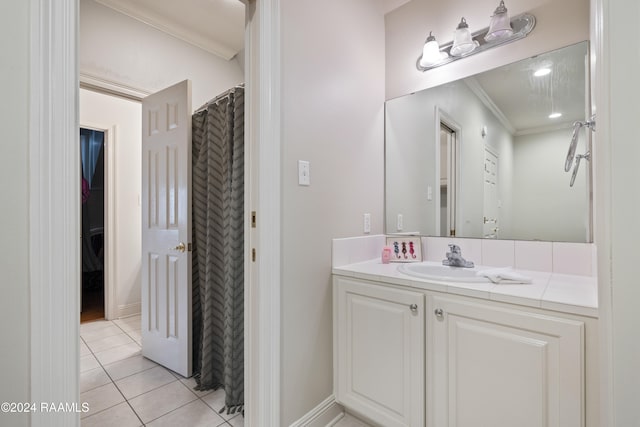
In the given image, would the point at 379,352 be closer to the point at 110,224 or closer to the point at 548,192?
the point at 548,192

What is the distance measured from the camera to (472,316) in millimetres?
1134

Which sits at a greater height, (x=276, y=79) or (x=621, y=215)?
(x=276, y=79)

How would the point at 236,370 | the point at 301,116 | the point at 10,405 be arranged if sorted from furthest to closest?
1. the point at 236,370
2. the point at 301,116
3. the point at 10,405

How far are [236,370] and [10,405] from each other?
1.10 metres

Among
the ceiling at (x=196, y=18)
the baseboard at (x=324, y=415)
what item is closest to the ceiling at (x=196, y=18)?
the ceiling at (x=196, y=18)

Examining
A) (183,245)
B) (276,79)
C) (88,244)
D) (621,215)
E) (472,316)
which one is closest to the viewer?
(621,215)

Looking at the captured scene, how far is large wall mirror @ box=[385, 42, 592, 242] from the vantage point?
1.42 m

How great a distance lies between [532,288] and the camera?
3.74ft

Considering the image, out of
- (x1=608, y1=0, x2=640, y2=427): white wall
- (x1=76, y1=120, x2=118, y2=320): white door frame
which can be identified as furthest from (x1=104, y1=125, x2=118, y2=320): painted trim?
(x1=608, y1=0, x2=640, y2=427): white wall

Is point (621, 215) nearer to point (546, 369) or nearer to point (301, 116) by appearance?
point (546, 369)

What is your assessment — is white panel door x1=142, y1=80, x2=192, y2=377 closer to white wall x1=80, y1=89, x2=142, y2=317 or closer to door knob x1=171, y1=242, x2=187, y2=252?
door knob x1=171, y1=242, x2=187, y2=252

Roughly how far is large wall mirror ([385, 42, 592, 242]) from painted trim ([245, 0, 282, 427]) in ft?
3.23

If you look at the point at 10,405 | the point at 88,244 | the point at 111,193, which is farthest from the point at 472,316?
the point at 88,244

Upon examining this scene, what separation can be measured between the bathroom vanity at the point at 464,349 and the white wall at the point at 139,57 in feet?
8.47
